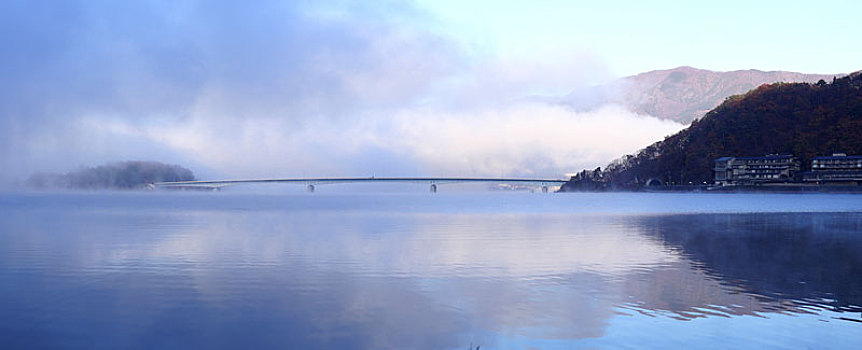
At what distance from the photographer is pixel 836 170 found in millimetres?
175125

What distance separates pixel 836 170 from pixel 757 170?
20490 millimetres

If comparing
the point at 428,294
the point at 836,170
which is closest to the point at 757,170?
the point at 836,170

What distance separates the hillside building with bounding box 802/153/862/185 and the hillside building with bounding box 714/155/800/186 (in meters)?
5.79

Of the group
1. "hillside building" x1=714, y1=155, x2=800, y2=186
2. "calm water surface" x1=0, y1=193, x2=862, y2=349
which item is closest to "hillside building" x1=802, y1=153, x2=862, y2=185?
"hillside building" x1=714, y1=155, x2=800, y2=186

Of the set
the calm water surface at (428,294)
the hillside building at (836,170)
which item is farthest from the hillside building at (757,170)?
the calm water surface at (428,294)

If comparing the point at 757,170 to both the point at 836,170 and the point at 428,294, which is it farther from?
the point at 428,294

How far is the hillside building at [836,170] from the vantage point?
171750 mm

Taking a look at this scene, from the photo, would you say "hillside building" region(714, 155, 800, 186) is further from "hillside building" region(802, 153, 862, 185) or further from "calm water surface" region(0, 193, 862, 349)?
"calm water surface" region(0, 193, 862, 349)

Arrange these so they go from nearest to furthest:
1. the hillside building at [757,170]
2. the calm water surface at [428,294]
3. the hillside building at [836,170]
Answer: the calm water surface at [428,294] → the hillside building at [836,170] → the hillside building at [757,170]

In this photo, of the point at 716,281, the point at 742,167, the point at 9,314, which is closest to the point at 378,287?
the point at 9,314

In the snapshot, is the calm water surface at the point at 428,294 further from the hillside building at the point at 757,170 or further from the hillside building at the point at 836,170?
the hillside building at the point at 757,170

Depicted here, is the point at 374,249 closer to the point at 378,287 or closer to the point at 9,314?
the point at 378,287

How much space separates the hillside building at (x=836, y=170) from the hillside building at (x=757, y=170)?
5790 mm

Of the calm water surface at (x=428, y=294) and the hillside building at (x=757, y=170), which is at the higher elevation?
the hillside building at (x=757, y=170)
